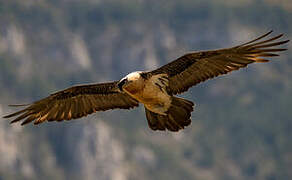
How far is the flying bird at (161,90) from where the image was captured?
11.7 meters

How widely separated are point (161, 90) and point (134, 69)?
132 metres

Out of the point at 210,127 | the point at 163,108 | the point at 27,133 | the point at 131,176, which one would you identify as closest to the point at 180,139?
the point at 210,127

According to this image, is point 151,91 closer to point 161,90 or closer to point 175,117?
point 161,90

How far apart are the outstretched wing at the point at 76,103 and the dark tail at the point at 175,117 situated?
3.06ft

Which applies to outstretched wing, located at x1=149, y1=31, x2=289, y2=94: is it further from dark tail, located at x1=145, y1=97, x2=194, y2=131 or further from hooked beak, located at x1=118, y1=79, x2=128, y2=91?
hooked beak, located at x1=118, y1=79, x2=128, y2=91

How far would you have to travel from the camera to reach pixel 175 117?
1212 cm

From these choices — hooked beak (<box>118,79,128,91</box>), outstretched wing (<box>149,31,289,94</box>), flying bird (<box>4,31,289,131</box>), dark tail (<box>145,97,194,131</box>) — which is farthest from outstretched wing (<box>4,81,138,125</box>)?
hooked beak (<box>118,79,128,91</box>)

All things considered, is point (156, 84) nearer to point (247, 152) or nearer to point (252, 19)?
point (247, 152)

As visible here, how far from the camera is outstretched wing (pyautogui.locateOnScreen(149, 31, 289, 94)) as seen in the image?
11.7m

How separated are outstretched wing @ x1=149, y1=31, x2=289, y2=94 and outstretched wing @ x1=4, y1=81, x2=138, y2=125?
3.59ft

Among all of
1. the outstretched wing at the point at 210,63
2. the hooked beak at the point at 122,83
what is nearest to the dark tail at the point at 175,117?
the outstretched wing at the point at 210,63

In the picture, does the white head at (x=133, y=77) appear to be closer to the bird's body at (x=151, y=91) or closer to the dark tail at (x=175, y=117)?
the bird's body at (x=151, y=91)

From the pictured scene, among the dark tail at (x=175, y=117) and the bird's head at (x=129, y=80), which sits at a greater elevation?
the bird's head at (x=129, y=80)

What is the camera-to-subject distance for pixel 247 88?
509 feet
